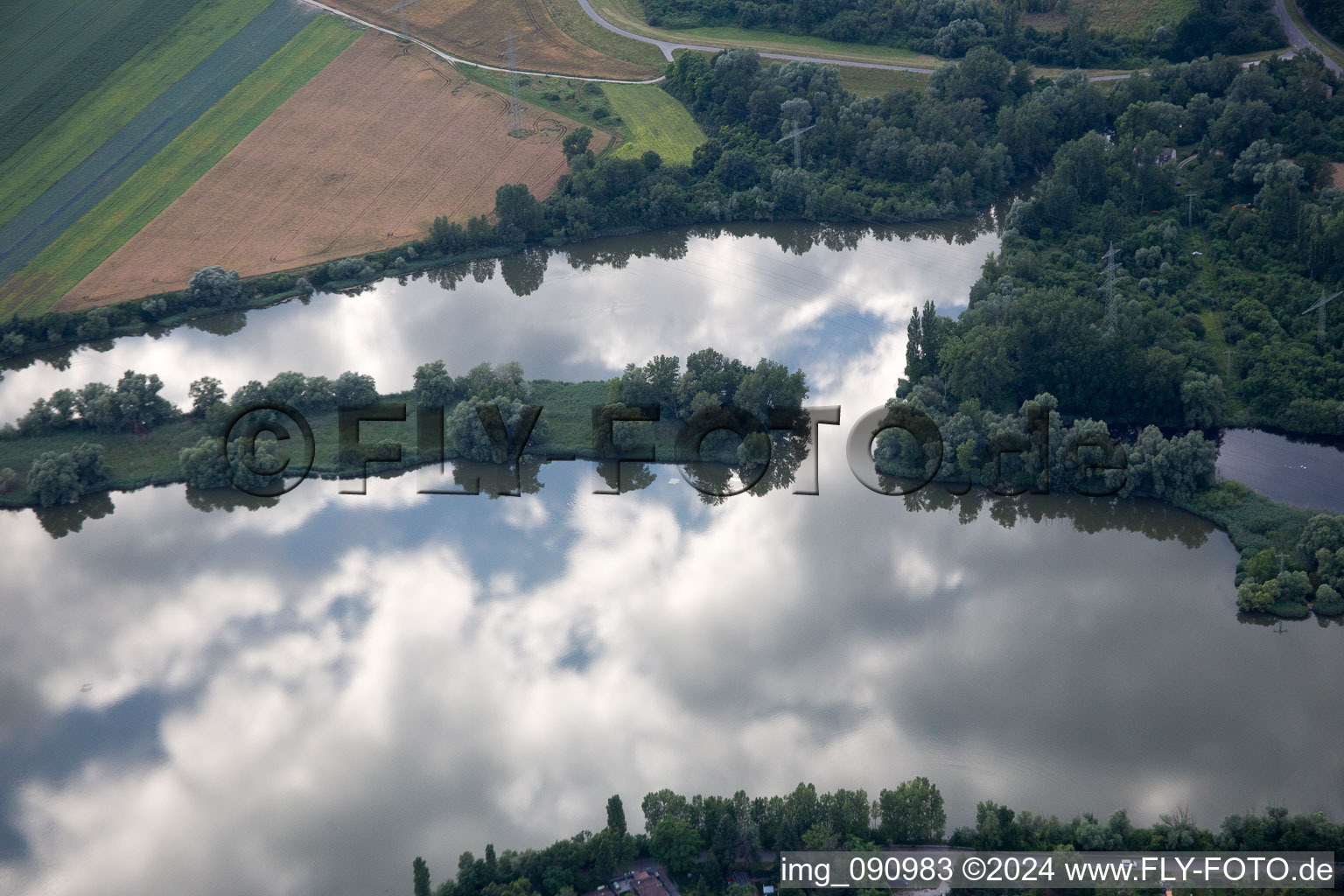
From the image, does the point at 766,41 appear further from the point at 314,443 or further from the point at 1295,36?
the point at 314,443

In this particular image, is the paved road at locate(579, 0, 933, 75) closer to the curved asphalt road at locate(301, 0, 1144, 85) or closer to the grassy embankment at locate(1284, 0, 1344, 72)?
the curved asphalt road at locate(301, 0, 1144, 85)

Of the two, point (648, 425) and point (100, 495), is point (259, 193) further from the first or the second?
point (648, 425)

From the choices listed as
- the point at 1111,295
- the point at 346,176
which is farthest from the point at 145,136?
the point at 1111,295

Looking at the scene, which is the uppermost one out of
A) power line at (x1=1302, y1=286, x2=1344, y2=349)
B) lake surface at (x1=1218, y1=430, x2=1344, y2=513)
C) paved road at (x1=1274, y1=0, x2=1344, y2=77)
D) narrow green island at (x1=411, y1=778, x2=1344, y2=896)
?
paved road at (x1=1274, y1=0, x2=1344, y2=77)

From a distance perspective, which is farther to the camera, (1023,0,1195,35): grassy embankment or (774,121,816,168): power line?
(1023,0,1195,35): grassy embankment

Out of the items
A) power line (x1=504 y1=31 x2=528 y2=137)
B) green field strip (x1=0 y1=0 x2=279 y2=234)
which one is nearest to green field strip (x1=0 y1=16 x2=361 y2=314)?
green field strip (x1=0 y1=0 x2=279 y2=234)

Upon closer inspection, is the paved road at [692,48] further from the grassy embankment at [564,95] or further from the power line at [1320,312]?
the power line at [1320,312]
